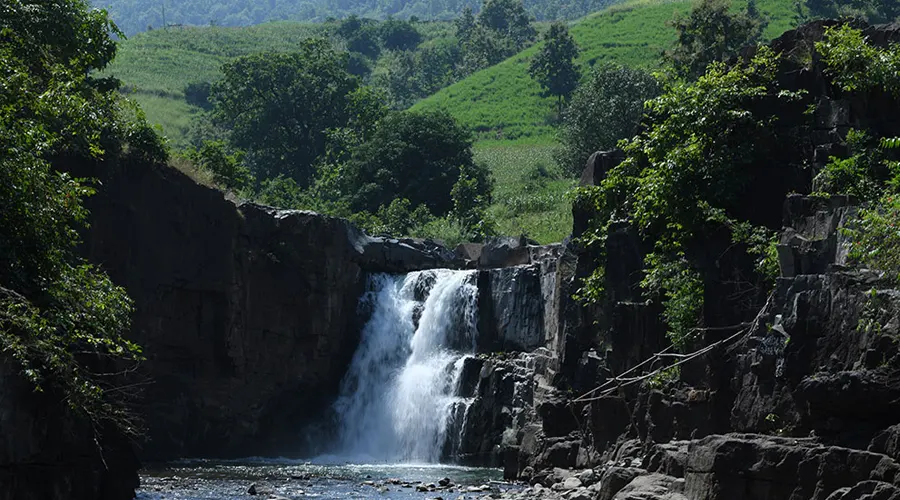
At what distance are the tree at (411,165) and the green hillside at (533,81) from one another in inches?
799

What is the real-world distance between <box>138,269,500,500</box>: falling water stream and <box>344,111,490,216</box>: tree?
2039cm

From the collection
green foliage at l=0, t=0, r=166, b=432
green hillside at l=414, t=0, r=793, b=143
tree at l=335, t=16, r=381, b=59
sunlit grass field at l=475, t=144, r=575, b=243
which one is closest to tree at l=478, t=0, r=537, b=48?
tree at l=335, t=16, r=381, b=59

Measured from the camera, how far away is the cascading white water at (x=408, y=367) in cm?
4369

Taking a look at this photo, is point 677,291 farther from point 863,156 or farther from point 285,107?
point 285,107

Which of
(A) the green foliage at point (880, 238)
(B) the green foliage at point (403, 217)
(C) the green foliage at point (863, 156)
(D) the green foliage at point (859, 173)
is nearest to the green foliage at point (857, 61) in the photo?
(C) the green foliage at point (863, 156)

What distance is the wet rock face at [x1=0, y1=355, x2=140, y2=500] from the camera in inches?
815

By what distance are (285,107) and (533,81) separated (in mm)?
28259

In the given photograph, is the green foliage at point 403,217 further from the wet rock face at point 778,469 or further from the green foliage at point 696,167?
the wet rock face at point 778,469

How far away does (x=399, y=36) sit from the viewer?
140 metres

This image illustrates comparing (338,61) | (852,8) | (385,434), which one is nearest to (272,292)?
(385,434)

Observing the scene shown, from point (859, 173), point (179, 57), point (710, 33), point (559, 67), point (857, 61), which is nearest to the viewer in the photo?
point (859, 173)

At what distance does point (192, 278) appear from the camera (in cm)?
4297

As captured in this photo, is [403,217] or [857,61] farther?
[403,217]

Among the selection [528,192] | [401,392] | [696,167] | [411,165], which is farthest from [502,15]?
[696,167]
